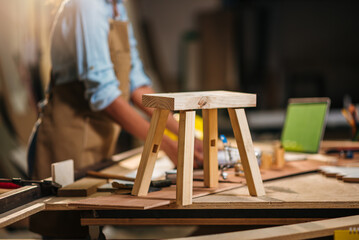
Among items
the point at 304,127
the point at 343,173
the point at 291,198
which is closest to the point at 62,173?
the point at 291,198

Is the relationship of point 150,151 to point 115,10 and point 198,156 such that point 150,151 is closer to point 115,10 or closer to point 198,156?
point 198,156

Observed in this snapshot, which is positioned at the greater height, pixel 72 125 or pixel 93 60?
pixel 93 60

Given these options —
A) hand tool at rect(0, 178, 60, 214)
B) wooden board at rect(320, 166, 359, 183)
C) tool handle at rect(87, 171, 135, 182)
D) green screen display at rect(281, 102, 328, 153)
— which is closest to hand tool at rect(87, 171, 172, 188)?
tool handle at rect(87, 171, 135, 182)

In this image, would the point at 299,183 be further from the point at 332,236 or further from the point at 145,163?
the point at 145,163

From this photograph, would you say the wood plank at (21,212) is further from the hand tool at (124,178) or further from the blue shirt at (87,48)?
the blue shirt at (87,48)

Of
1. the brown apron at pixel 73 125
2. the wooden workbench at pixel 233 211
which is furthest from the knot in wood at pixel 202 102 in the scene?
the brown apron at pixel 73 125

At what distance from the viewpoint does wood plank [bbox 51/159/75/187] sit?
125 cm

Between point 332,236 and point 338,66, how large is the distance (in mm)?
3336

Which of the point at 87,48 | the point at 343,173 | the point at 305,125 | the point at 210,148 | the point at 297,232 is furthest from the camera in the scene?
the point at 305,125

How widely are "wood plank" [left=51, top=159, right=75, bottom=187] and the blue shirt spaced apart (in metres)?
0.27

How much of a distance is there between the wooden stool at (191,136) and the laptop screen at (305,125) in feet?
2.51

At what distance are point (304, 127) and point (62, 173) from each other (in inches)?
43.8

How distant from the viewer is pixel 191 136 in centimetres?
109

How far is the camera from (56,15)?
1564mm
